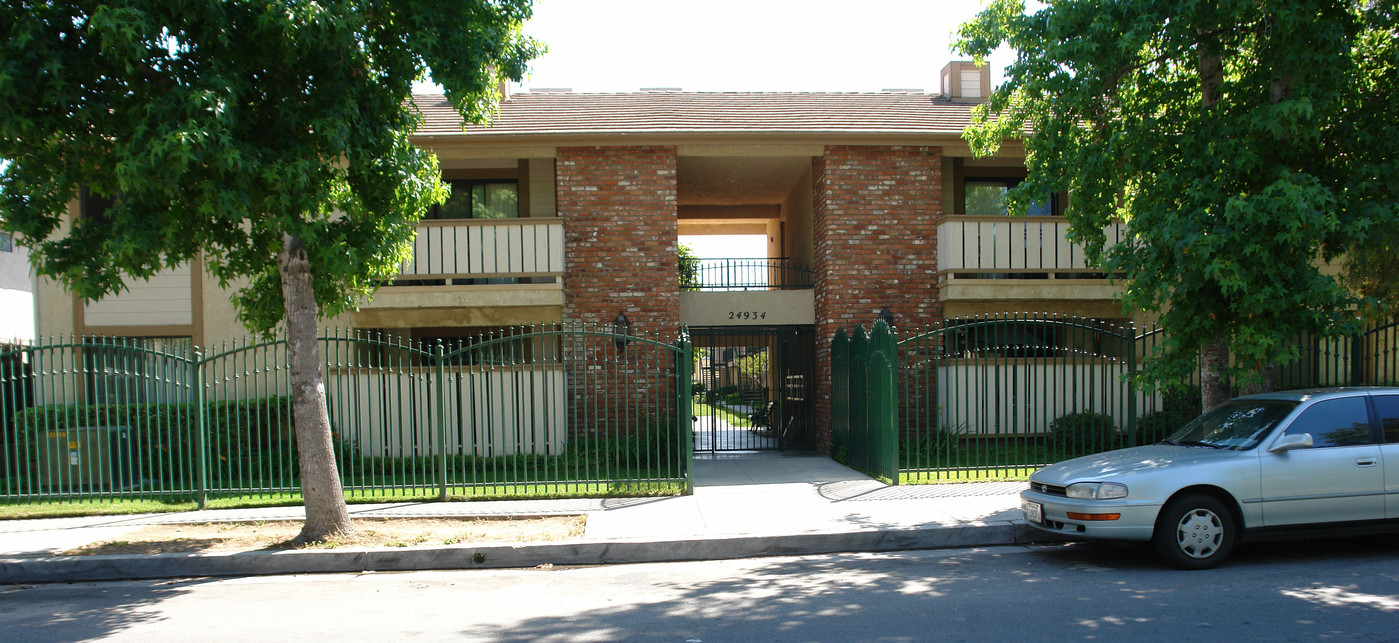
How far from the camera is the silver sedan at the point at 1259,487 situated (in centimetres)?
663

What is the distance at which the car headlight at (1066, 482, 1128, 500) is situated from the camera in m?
6.68

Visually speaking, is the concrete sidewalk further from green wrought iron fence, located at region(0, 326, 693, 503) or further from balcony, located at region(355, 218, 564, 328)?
balcony, located at region(355, 218, 564, 328)

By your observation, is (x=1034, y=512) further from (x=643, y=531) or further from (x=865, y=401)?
(x=865, y=401)

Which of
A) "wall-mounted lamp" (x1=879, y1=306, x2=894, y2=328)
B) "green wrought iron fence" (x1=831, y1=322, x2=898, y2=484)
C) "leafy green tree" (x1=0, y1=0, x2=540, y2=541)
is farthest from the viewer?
"wall-mounted lamp" (x1=879, y1=306, x2=894, y2=328)

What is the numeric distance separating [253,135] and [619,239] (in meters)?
7.07

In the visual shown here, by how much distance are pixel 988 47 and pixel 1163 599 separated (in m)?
7.25

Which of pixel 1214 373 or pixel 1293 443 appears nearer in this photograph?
pixel 1293 443

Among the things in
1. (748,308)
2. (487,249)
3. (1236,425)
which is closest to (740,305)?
(748,308)

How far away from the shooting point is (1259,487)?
664 centimetres

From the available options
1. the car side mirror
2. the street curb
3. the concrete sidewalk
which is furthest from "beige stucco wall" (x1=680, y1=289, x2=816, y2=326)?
the car side mirror

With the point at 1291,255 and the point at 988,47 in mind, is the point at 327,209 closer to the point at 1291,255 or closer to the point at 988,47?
the point at 988,47

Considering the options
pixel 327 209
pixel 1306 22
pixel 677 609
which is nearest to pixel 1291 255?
pixel 1306 22

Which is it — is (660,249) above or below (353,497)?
above

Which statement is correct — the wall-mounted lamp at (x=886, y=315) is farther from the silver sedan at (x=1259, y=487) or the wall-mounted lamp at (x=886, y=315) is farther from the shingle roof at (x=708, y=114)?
the silver sedan at (x=1259, y=487)
